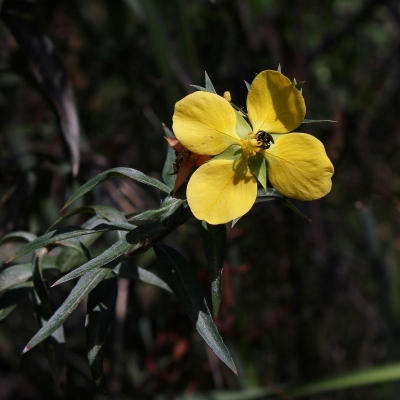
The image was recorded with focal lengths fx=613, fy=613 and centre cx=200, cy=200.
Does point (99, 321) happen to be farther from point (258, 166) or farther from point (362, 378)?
point (362, 378)

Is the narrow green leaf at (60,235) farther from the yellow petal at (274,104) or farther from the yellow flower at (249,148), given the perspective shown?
the yellow petal at (274,104)

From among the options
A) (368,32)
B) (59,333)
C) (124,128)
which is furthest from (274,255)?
(368,32)

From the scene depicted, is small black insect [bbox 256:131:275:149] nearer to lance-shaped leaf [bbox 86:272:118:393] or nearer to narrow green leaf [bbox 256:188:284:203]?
narrow green leaf [bbox 256:188:284:203]

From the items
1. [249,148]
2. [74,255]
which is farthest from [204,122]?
[74,255]

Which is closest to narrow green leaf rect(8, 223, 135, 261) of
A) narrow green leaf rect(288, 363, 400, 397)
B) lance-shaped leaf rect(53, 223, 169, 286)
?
lance-shaped leaf rect(53, 223, 169, 286)

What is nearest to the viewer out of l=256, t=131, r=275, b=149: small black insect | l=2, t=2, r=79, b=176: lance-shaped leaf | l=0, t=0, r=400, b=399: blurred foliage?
l=256, t=131, r=275, b=149: small black insect

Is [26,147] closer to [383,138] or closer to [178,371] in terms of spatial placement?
[178,371]

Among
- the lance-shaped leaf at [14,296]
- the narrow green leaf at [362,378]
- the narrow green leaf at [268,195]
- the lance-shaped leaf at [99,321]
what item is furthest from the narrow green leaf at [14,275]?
the narrow green leaf at [362,378]
